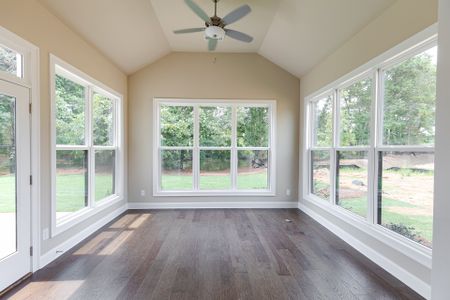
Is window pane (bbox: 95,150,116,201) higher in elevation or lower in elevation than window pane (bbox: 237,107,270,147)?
lower

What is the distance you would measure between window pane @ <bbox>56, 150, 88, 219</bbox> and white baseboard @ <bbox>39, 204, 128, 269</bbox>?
34 cm

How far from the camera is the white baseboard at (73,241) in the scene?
2810 millimetres

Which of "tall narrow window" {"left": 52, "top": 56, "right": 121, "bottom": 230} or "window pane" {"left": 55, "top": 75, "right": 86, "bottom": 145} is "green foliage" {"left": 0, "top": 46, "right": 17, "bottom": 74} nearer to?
"tall narrow window" {"left": 52, "top": 56, "right": 121, "bottom": 230}

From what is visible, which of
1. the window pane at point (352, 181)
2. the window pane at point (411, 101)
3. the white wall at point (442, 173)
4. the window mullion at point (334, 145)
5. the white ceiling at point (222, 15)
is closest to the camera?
the white wall at point (442, 173)

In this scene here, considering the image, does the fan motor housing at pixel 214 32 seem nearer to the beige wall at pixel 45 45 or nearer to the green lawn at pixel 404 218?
the beige wall at pixel 45 45

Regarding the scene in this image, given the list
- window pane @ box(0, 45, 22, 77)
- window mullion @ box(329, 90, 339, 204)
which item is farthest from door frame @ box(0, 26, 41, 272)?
window mullion @ box(329, 90, 339, 204)

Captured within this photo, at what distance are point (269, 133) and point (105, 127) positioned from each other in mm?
3299

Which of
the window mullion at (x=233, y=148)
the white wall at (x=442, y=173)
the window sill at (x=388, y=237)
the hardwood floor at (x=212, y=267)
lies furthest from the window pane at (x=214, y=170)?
the white wall at (x=442, y=173)

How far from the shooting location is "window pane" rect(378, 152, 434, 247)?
241 cm

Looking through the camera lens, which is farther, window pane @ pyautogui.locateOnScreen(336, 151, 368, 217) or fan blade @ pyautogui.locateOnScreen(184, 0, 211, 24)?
window pane @ pyautogui.locateOnScreen(336, 151, 368, 217)

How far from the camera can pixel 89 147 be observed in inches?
152

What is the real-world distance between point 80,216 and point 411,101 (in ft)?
14.2

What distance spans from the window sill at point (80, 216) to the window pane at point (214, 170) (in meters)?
1.80

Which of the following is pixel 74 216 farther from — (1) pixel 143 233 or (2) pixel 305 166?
(2) pixel 305 166
